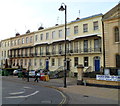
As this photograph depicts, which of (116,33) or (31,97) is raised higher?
(116,33)

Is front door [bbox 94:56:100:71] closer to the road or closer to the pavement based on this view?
the pavement

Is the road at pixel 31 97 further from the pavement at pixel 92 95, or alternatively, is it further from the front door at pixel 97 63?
the front door at pixel 97 63

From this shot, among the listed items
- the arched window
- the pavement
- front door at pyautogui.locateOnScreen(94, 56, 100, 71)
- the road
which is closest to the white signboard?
the pavement

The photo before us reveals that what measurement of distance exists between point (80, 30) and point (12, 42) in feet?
85.6

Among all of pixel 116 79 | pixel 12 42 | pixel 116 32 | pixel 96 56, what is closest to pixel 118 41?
pixel 116 32

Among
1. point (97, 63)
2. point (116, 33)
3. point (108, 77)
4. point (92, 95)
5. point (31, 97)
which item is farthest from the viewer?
point (97, 63)

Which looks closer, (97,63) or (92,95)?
(92,95)

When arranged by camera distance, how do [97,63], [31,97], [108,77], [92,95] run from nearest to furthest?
1. [31,97]
2. [92,95]
3. [108,77]
4. [97,63]

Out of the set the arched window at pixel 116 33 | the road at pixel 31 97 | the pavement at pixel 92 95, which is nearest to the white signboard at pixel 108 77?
the pavement at pixel 92 95

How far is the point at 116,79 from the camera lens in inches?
637

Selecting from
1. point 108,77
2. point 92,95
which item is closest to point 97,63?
point 108,77

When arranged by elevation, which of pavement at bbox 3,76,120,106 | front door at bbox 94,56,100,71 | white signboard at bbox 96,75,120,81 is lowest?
pavement at bbox 3,76,120,106

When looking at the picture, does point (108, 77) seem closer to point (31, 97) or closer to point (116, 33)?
point (116, 33)

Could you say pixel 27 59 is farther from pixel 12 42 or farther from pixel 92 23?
pixel 92 23
